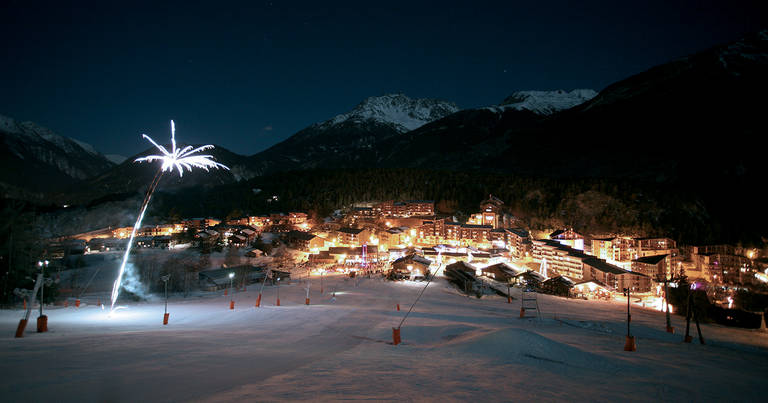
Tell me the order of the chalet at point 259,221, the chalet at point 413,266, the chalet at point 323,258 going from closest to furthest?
1. the chalet at point 413,266
2. the chalet at point 323,258
3. the chalet at point 259,221

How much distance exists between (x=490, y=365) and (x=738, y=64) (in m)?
288

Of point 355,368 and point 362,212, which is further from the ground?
point 362,212

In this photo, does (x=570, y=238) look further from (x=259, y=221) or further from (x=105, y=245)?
(x=105, y=245)

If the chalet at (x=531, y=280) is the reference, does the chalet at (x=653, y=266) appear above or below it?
above

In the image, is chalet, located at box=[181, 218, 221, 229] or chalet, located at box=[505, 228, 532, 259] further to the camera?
chalet, located at box=[181, 218, 221, 229]

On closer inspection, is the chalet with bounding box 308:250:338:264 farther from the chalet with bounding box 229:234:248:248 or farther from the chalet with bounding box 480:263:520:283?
the chalet with bounding box 480:263:520:283

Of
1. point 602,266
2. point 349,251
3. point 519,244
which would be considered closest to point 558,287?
point 602,266

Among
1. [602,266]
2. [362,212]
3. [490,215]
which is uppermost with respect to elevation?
[362,212]

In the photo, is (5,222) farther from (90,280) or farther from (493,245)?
(493,245)

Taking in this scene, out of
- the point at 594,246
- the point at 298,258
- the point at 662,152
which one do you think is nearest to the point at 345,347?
the point at 298,258

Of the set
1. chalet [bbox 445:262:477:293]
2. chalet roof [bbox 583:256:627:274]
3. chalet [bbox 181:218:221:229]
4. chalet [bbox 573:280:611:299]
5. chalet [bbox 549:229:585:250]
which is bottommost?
chalet [bbox 573:280:611:299]

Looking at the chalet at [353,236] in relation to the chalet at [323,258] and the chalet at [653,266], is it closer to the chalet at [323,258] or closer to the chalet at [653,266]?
the chalet at [323,258]

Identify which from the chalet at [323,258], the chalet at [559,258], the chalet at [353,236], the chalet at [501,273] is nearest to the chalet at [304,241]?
the chalet at [353,236]

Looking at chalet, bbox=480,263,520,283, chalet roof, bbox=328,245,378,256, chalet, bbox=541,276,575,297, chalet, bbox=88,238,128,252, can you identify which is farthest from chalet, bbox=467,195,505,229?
chalet, bbox=88,238,128,252
